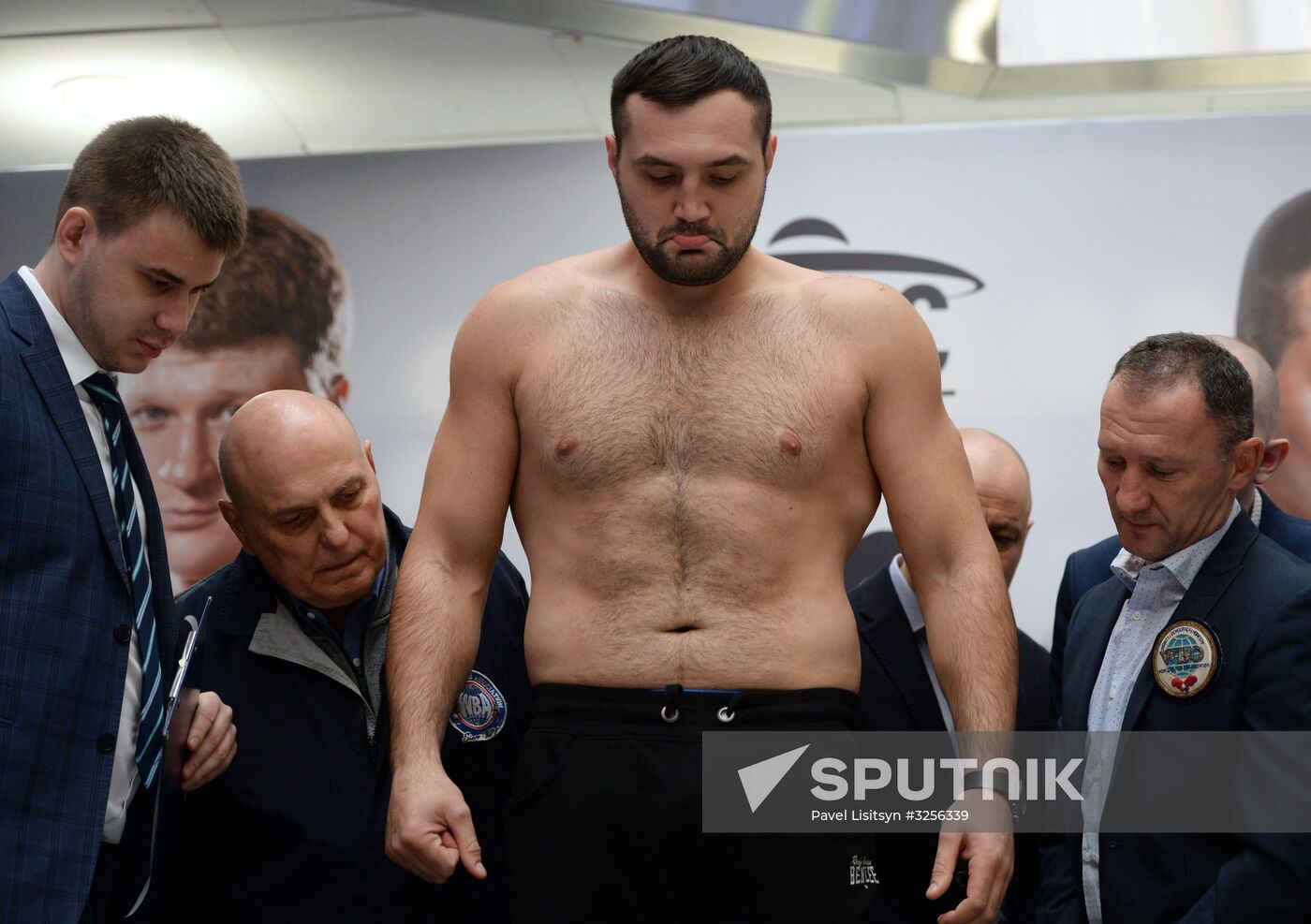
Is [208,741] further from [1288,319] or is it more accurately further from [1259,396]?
[1288,319]

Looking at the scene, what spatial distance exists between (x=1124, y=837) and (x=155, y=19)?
3437 millimetres

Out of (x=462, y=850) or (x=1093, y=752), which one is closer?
(x=462, y=850)

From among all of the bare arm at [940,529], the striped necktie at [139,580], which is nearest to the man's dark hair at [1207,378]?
the bare arm at [940,529]

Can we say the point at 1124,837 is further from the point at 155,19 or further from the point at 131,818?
the point at 155,19

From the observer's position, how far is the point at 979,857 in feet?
6.14

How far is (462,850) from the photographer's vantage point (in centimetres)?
190

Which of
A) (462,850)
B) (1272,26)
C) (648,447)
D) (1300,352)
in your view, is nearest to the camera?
(462,850)

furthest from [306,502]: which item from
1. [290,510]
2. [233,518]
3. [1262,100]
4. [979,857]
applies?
[1262,100]

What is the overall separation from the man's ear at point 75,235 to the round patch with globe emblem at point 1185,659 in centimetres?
187

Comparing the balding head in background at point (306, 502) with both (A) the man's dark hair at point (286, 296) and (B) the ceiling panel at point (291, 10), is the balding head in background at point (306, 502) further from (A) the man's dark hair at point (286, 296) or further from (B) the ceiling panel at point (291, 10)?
(B) the ceiling panel at point (291, 10)

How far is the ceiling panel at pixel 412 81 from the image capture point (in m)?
3.94

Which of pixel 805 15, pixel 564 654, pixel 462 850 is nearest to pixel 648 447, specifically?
pixel 564 654

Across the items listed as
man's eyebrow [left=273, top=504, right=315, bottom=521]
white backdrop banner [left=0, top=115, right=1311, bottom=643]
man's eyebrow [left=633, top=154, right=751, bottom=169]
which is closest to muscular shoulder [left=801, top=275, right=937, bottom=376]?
man's eyebrow [left=633, top=154, right=751, bottom=169]

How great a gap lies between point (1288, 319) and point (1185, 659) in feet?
5.37
